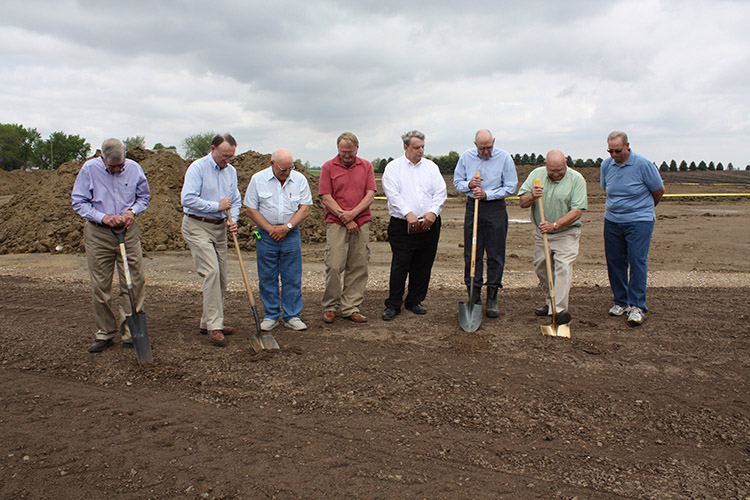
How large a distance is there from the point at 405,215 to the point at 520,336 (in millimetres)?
1901

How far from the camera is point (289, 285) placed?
20.4ft

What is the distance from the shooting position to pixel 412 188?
20.9 ft

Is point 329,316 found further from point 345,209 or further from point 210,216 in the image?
point 210,216

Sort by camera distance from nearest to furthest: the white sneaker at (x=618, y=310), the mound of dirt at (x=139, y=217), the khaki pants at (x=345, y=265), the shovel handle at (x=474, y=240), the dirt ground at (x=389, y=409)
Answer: the dirt ground at (x=389, y=409) < the khaki pants at (x=345, y=265) < the shovel handle at (x=474, y=240) < the white sneaker at (x=618, y=310) < the mound of dirt at (x=139, y=217)

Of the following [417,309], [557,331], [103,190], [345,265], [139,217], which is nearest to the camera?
[103,190]

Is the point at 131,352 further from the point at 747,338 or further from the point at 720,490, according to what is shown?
the point at 747,338

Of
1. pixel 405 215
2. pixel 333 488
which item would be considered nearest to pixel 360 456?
pixel 333 488

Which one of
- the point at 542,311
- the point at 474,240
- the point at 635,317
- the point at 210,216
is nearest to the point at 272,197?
the point at 210,216

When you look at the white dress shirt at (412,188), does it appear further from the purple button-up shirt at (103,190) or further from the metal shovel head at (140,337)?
the metal shovel head at (140,337)

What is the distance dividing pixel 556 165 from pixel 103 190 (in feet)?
16.0

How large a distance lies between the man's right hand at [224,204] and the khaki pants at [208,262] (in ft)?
0.73

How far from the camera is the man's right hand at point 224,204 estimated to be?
554 centimetres

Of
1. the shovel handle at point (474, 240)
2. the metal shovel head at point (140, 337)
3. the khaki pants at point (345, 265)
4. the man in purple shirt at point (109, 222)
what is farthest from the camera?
the shovel handle at point (474, 240)

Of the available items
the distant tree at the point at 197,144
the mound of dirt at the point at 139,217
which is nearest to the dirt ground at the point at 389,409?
the mound of dirt at the point at 139,217
